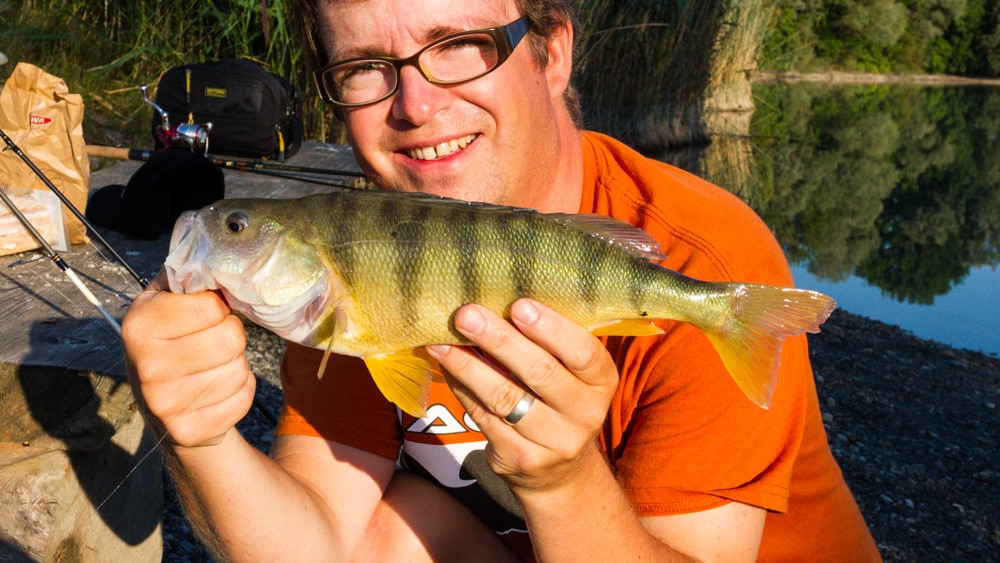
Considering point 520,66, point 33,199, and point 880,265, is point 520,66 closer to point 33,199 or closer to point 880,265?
point 33,199

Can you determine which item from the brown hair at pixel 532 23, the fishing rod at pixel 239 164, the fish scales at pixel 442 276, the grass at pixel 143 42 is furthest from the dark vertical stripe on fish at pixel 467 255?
A: the grass at pixel 143 42

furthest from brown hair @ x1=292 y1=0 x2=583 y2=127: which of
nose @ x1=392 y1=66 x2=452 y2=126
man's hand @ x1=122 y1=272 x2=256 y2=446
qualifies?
man's hand @ x1=122 y1=272 x2=256 y2=446

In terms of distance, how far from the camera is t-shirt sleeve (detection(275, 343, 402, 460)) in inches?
98.3

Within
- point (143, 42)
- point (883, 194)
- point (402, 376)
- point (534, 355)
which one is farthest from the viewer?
point (883, 194)

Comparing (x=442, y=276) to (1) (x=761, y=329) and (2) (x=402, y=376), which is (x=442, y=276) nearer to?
(2) (x=402, y=376)

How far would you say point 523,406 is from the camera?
1673mm

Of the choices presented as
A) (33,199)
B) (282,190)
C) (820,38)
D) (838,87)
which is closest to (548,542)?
(33,199)

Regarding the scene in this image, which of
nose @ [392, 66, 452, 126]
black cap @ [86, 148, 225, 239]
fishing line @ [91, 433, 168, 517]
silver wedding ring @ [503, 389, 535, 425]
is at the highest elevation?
nose @ [392, 66, 452, 126]

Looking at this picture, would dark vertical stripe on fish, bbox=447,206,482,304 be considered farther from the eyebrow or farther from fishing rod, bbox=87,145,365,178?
fishing rod, bbox=87,145,365,178

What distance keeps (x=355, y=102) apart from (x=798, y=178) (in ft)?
49.9

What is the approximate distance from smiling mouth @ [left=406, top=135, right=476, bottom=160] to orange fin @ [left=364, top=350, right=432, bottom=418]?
0.65 m

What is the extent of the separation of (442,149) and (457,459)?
39.4 inches

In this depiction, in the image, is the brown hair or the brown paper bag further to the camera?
the brown paper bag

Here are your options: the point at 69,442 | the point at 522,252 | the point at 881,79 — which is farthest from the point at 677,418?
the point at 881,79
